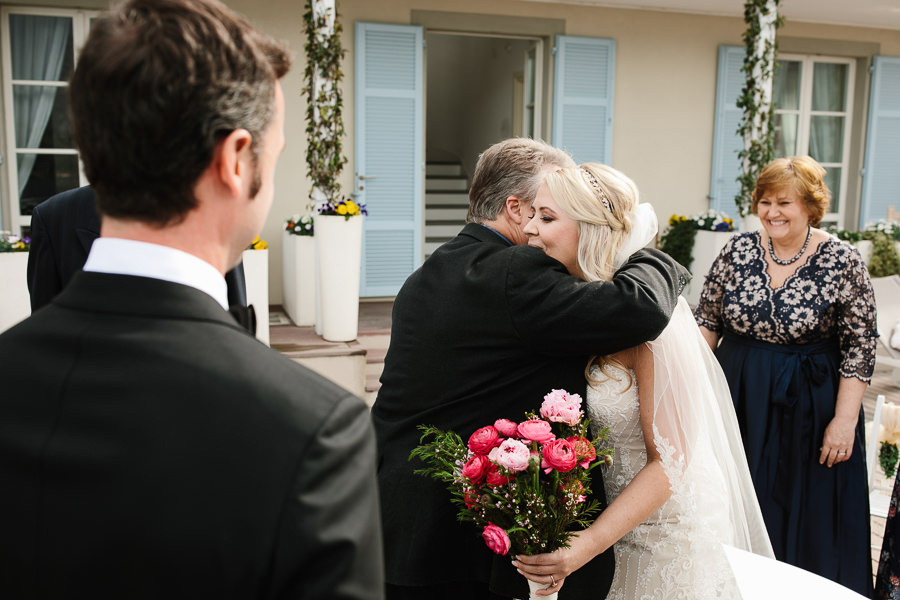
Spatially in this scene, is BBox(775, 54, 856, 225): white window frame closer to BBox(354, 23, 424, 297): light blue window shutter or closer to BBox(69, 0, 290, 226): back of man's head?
BBox(354, 23, 424, 297): light blue window shutter

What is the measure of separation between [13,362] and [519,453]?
0.85m

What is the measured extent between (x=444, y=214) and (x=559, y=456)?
9086 mm

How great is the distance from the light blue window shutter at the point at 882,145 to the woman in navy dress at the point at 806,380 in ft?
24.9

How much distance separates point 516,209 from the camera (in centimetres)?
189

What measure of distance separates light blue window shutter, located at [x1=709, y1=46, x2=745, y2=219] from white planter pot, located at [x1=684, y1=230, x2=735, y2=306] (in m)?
1.11

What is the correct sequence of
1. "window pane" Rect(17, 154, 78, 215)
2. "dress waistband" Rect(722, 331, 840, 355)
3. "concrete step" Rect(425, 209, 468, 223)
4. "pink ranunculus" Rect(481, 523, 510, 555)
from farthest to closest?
"concrete step" Rect(425, 209, 468, 223) → "window pane" Rect(17, 154, 78, 215) → "dress waistband" Rect(722, 331, 840, 355) → "pink ranunculus" Rect(481, 523, 510, 555)

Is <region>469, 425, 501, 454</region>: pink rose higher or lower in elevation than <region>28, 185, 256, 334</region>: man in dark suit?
lower

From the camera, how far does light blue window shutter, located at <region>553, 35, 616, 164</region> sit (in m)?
8.23

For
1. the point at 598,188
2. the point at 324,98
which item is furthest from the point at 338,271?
the point at 598,188

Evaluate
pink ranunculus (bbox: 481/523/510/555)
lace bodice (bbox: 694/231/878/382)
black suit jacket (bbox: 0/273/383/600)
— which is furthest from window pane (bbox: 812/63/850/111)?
black suit jacket (bbox: 0/273/383/600)

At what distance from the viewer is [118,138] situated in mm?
706

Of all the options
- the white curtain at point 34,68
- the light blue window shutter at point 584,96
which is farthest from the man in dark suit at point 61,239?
the light blue window shutter at point 584,96

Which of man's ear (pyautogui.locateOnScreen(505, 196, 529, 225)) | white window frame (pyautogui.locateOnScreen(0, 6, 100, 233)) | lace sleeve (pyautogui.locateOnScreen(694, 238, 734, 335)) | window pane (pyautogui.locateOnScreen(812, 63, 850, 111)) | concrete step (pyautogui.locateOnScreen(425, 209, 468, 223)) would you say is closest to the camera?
man's ear (pyautogui.locateOnScreen(505, 196, 529, 225))

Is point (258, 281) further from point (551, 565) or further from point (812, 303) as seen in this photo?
point (551, 565)
